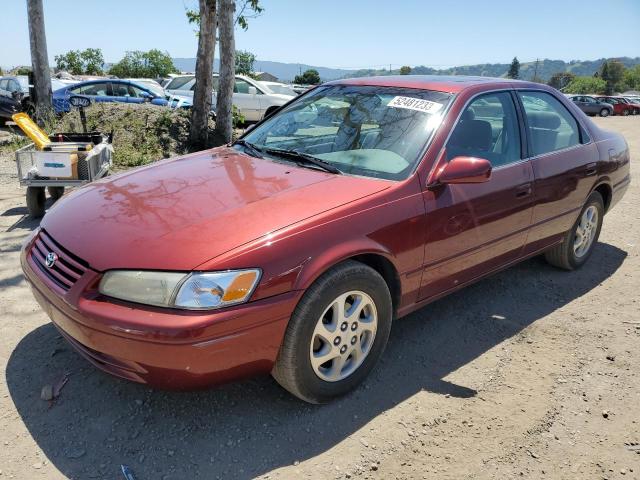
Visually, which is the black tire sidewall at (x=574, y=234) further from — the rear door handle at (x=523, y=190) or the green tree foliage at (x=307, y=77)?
the green tree foliage at (x=307, y=77)

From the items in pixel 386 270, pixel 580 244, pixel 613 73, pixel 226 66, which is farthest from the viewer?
pixel 613 73

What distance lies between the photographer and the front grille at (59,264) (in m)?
2.50

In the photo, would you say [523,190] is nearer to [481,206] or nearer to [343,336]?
[481,206]

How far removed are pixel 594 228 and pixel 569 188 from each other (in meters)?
0.96

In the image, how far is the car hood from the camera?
2402 millimetres

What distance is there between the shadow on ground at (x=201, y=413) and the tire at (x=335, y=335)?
5.7 inches

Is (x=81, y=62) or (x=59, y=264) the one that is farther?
(x=81, y=62)

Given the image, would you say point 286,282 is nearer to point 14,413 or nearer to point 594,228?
point 14,413

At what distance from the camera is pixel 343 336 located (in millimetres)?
2752

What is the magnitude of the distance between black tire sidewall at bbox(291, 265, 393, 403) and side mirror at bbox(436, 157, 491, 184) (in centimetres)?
72

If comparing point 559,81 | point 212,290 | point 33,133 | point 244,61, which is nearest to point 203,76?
point 33,133

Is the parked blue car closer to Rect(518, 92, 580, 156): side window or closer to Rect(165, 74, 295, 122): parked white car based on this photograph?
Rect(165, 74, 295, 122): parked white car

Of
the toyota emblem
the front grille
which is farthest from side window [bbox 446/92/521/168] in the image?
the toyota emblem

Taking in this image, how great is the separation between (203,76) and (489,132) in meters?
6.40
